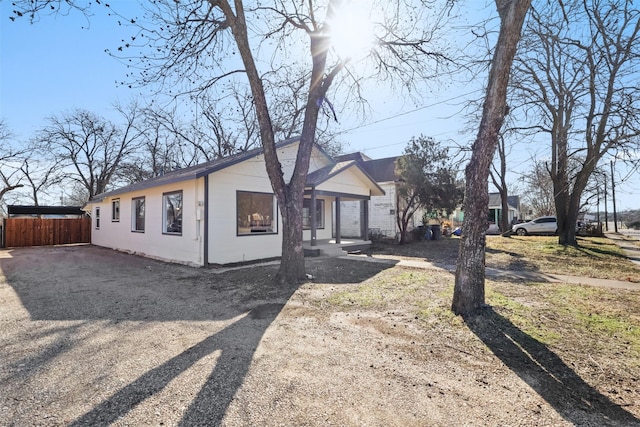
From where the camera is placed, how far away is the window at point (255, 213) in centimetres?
1011

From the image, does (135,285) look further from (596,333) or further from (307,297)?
(596,333)

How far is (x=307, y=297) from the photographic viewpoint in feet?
19.1

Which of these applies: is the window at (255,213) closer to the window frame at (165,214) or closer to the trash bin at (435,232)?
the window frame at (165,214)

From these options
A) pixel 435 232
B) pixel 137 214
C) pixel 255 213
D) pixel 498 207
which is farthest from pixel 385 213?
pixel 498 207

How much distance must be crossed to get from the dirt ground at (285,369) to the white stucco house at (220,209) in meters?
3.93

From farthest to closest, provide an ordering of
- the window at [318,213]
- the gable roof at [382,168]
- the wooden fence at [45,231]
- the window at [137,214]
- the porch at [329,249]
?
the gable roof at [382,168] < the wooden fence at [45,231] < the window at [318,213] < the window at [137,214] < the porch at [329,249]

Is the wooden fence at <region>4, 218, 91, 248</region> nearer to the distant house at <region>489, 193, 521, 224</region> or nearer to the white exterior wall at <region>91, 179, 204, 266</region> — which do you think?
the white exterior wall at <region>91, 179, 204, 266</region>

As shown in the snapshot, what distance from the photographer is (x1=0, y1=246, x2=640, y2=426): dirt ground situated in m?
2.37

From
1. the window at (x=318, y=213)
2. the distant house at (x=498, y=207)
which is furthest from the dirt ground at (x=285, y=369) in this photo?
the distant house at (x=498, y=207)

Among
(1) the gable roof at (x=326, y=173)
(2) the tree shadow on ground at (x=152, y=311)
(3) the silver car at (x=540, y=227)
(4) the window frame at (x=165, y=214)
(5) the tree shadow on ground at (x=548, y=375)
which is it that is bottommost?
(5) the tree shadow on ground at (x=548, y=375)

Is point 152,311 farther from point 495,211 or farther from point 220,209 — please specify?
point 495,211

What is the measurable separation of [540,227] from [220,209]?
23679 millimetres

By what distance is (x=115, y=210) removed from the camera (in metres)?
15.0

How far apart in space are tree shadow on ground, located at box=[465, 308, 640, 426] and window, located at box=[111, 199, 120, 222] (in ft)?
50.5
